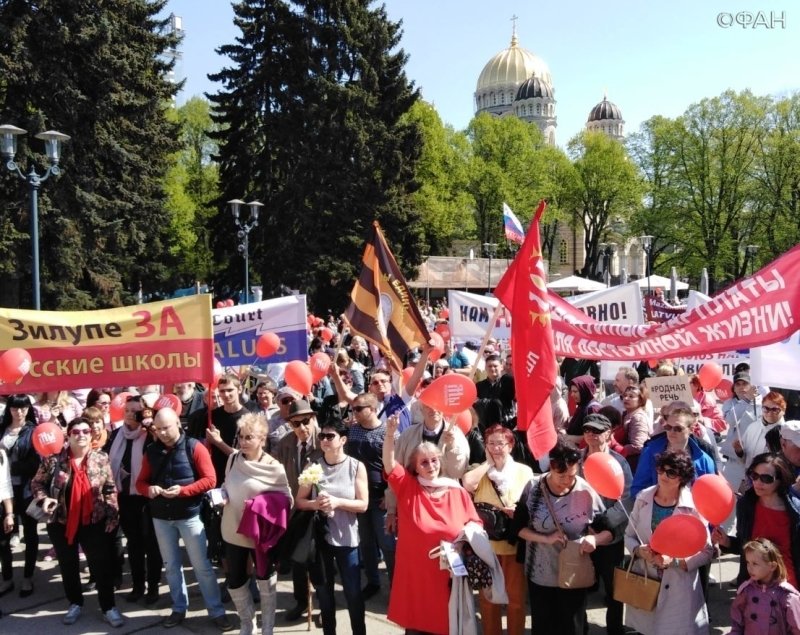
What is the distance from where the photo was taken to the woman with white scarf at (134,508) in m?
6.07

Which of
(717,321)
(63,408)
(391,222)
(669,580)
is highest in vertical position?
(391,222)

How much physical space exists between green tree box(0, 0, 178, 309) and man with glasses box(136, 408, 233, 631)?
19249 mm

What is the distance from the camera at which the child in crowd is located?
11.9 ft

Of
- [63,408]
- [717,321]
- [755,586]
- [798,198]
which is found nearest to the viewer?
[755,586]

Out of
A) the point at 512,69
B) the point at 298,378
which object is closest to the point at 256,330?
the point at 298,378

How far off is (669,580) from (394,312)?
170 inches

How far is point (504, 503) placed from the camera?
4828 millimetres

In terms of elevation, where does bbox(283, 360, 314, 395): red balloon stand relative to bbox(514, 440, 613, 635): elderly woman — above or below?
above

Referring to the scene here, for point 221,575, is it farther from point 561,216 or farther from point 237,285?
point 561,216

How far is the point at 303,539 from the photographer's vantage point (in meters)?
4.97

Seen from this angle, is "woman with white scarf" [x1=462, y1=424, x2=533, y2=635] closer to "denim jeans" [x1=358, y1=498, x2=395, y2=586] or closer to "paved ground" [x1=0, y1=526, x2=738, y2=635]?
"paved ground" [x1=0, y1=526, x2=738, y2=635]

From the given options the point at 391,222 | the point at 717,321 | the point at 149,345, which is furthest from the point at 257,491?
the point at 391,222

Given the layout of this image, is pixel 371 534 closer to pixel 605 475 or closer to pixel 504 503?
pixel 504 503

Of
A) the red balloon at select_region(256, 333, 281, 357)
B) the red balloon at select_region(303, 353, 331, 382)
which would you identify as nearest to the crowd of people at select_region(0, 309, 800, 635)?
the red balloon at select_region(256, 333, 281, 357)
